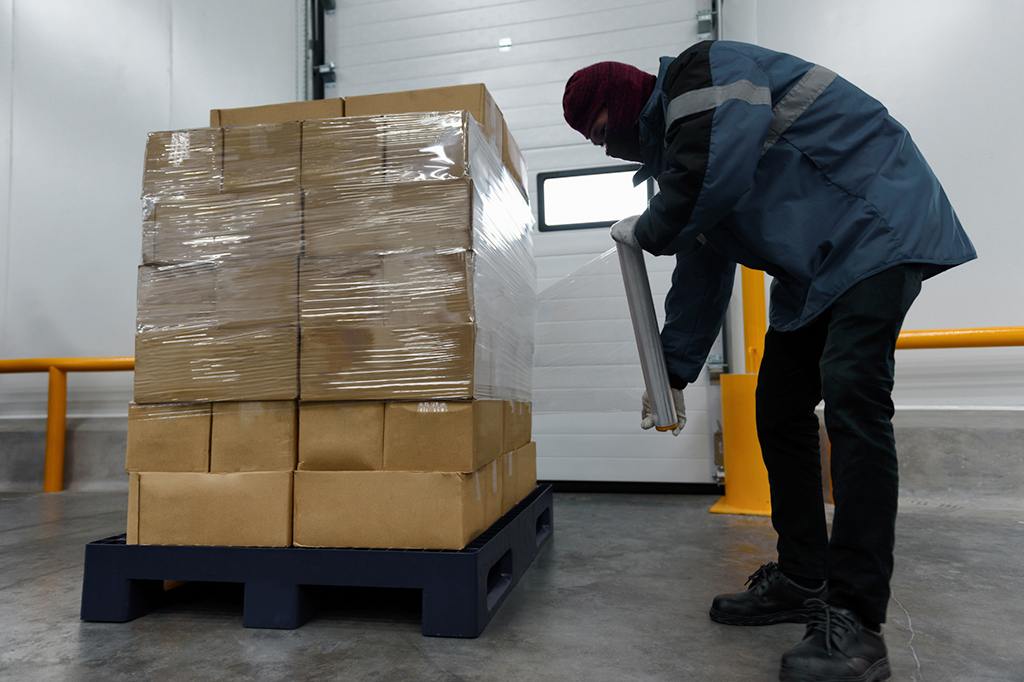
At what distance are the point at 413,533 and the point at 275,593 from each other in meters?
0.40

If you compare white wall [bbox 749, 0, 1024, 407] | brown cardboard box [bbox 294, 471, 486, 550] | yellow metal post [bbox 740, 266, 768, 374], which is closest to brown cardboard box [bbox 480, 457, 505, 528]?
brown cardboard box [bbox 294, 471, 486, 550]

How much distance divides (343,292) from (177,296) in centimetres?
50

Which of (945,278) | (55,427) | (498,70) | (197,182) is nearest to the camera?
(197,182)

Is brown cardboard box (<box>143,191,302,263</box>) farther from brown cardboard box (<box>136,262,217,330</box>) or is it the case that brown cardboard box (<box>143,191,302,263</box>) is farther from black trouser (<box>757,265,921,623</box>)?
black trouser (<box>757,265,921,623</box>)

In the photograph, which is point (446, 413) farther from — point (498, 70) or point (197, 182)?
point (498, 70)

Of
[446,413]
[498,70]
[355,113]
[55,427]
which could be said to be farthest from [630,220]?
[55,427]

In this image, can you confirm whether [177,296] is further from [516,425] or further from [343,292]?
[516,425]

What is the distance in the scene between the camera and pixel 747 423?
345cm

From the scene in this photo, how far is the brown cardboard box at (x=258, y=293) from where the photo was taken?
1825 millimetres

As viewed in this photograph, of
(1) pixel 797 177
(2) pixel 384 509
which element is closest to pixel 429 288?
(2) pixel 384 509

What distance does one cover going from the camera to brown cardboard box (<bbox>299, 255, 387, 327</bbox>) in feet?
5.89

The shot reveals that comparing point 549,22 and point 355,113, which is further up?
point 549,22

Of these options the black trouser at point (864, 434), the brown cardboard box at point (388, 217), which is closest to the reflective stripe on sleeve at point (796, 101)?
the black trouser at point (864, 434)

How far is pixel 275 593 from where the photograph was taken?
1.73m
